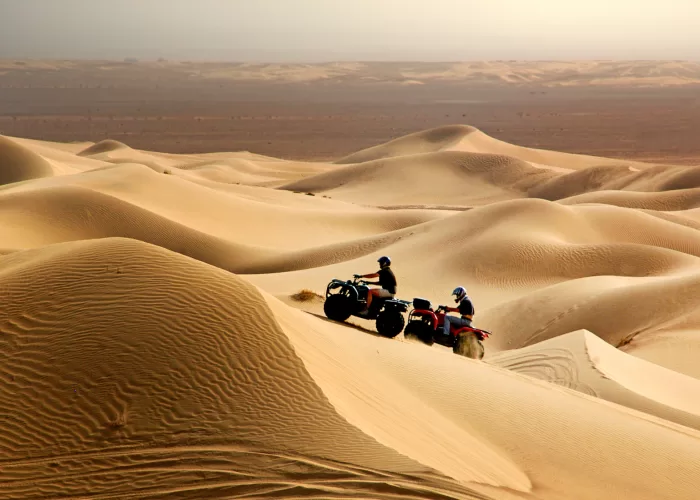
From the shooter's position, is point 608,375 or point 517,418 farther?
point 608,375

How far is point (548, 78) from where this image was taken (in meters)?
173

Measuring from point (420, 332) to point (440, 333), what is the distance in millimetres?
302

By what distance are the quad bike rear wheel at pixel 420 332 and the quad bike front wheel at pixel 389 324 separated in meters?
0.65

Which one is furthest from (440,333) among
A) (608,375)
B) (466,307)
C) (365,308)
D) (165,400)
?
(165,400)

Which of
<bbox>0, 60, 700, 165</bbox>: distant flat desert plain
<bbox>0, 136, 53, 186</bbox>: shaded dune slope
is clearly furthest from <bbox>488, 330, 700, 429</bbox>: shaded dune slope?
<bbox>0, 60, 700, 165</bbox>: distant flat desert plain

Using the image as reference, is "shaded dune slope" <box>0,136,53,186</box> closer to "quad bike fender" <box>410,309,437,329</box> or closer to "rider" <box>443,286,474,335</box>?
"quad bike fender" <box>410,309,437,329</box>

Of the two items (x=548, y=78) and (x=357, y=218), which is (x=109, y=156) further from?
(x=548, y=78)

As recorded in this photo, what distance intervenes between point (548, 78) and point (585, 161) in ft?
380

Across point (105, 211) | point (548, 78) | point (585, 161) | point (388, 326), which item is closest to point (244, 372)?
point (388, 326)

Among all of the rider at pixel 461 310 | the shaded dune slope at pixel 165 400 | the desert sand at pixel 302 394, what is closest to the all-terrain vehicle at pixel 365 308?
the desert sand at pixel 302 394

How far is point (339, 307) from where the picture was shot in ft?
40.7

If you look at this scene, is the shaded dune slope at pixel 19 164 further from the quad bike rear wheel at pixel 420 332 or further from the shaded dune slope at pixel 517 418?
the shaded dune slope at pixel 517 418

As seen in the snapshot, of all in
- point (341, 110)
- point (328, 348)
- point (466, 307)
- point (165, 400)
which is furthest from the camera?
point (341, 110)

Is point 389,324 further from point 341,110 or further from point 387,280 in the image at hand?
point 341,110
